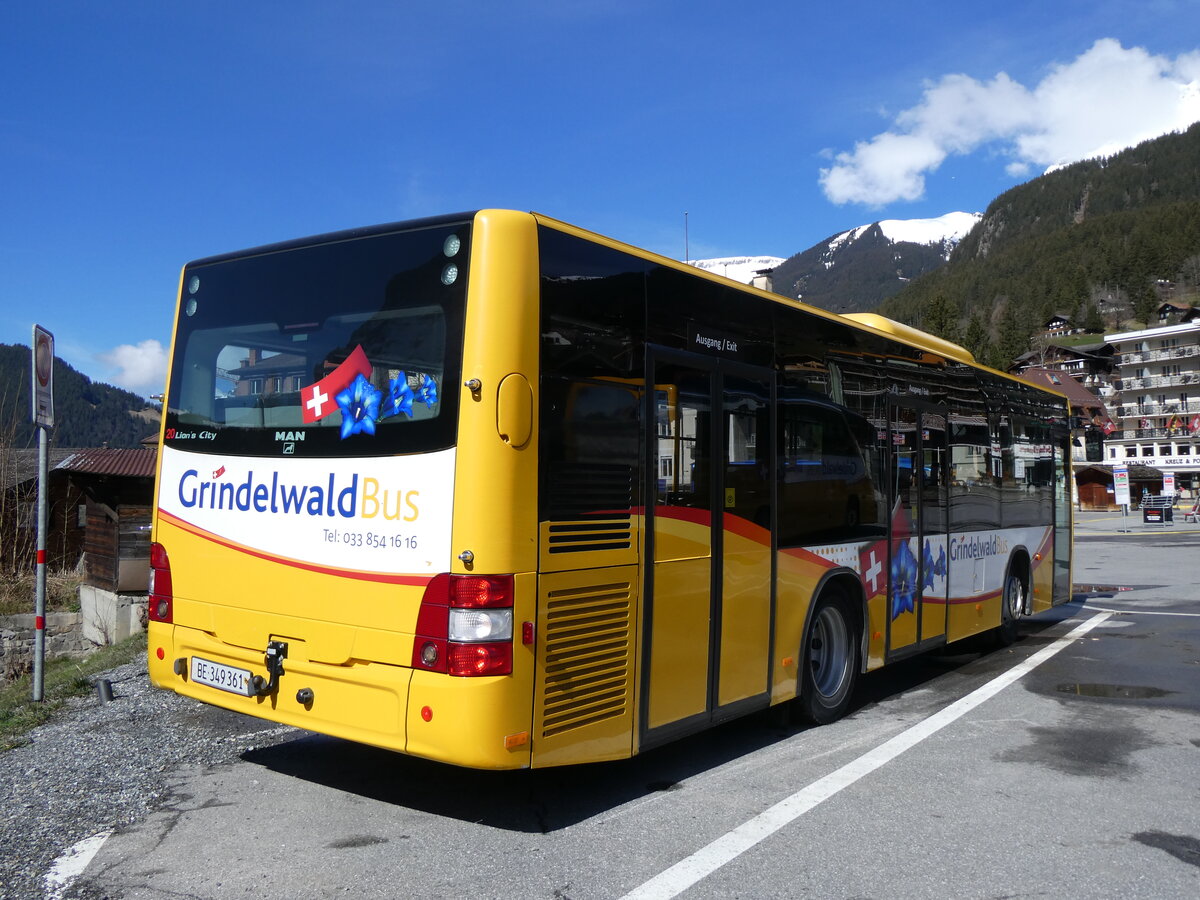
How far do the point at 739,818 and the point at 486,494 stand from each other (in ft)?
6.90

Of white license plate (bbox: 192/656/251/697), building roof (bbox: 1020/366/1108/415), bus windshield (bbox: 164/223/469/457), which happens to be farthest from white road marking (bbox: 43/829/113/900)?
building roof (bbox: 1020/366/1108/415)

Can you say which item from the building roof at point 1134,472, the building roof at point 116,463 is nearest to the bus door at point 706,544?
the building roof at point 116,463

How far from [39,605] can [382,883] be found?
5.21 meters

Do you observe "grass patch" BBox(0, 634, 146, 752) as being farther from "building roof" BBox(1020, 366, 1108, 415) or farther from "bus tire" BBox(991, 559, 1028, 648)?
"building roof" BBox(1020, 366, 1108, 415)

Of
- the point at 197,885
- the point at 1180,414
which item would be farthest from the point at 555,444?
the point at 1180,414

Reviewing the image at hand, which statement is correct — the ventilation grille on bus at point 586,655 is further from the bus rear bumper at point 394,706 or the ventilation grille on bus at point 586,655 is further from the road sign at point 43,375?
the road sign at point 43,375

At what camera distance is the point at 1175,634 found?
39.7ft

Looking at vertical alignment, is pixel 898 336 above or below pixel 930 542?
above

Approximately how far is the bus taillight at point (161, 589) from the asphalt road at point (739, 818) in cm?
92

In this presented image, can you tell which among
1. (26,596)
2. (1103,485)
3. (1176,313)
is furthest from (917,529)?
(1176,313)

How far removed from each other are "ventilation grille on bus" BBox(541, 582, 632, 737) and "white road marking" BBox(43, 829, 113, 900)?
2.06 meters

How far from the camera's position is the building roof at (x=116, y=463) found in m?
19.6

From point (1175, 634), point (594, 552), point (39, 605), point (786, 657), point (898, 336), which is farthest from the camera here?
point (1175, 634)

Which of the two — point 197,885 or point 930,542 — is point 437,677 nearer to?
point 197,885
